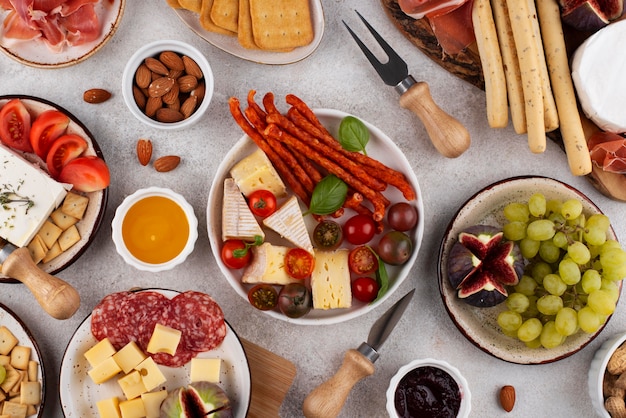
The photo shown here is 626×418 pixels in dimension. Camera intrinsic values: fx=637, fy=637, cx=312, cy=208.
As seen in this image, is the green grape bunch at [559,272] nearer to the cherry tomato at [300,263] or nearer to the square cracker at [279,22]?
the cherry tomato at [300,263]

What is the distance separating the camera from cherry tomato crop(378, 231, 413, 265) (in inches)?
63.9

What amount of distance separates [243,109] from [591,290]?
103cm

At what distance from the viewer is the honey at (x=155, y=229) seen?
1.66 metres

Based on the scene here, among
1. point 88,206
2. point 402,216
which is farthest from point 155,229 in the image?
point 402,216

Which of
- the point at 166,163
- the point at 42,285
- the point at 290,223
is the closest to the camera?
the point at 42,285

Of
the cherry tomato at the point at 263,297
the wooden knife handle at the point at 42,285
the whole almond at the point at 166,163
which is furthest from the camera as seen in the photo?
the whole almond at the point at 166,163

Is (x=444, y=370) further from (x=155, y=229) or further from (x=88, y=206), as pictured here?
(x=88, y=206)

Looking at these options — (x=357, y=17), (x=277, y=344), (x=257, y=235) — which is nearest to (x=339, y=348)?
(x=277, y=344)

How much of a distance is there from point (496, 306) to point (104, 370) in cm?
103

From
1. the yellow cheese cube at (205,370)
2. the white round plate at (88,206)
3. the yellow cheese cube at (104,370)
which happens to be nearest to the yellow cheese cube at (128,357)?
the yellow cheese cube at (104,370)

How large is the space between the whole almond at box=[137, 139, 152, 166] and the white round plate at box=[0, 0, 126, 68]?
0.27 meters

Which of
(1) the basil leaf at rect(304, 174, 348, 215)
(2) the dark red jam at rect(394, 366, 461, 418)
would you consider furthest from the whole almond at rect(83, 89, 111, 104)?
(2) the dark red jam at rect(394, 366, 461, 418)

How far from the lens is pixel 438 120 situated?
5.52 ft

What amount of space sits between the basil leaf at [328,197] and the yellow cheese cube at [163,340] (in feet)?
1.50
